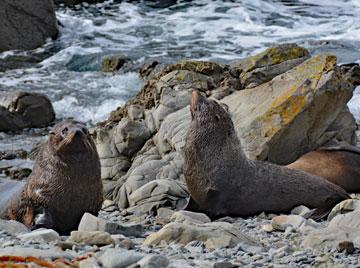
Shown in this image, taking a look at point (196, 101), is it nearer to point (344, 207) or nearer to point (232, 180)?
point (232, 180)

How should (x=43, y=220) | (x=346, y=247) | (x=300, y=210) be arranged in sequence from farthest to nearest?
(x=300, y=210) → (x=43, y=220) → (x=346, y=247)

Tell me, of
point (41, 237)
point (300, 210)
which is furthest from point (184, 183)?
point (41, 237)

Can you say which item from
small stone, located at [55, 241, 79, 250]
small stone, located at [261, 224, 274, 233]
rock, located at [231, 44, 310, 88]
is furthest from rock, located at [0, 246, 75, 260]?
rock, located at [231, 44, 310, 88]

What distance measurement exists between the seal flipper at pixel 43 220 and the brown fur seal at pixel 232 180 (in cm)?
180

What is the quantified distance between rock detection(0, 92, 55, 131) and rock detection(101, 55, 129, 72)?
388 cm

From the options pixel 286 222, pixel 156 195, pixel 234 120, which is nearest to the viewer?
pixel 286 222

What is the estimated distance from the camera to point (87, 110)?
55.1 ft

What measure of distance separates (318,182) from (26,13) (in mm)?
15373

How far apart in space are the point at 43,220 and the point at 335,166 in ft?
13.9

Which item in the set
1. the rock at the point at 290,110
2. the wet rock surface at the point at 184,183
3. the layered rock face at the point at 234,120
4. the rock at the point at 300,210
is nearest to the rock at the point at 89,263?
the wet rock surface at the point at 184,183

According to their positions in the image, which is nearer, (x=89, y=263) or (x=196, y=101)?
(x=89, y=263)

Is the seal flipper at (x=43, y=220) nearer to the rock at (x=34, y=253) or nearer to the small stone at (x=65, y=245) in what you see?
the small stone at (x=65, y=245)

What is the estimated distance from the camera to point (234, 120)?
10.4 meters

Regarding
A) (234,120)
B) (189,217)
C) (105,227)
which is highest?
(105,227)
